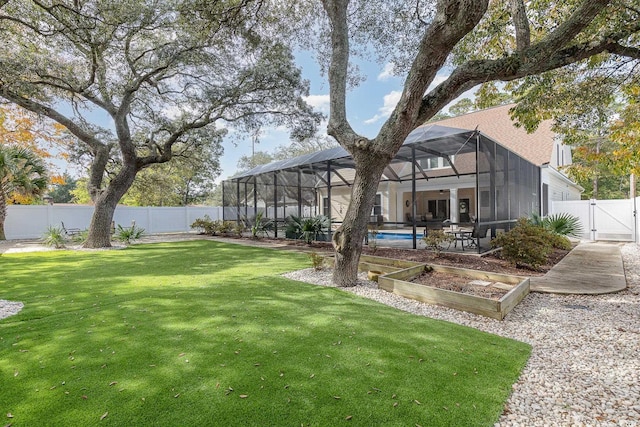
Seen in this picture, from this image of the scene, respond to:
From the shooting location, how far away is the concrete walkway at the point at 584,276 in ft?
17.4

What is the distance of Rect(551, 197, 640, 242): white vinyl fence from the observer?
39.8 ft

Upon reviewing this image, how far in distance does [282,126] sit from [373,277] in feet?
31.8

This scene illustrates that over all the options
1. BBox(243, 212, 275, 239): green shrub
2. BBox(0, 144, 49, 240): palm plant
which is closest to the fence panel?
BBox(243, 212, 275, 239): green shrub

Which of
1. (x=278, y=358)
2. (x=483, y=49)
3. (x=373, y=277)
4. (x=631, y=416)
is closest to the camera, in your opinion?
(x=631, y=416)

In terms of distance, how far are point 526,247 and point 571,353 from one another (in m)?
4.03

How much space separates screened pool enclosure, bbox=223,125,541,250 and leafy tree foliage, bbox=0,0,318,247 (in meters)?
2.87

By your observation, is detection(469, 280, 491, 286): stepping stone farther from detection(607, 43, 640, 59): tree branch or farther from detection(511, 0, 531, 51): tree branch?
detection(607, 43, 640, 59): tree branch

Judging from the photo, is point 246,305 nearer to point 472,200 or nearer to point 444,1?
point 444,1

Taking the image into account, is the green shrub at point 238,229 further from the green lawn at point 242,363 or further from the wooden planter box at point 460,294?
the wooden planter box at point 460,294

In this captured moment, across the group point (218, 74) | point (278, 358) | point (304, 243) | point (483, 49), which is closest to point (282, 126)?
point (218, 74)

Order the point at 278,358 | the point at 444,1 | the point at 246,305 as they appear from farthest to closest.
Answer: the point at 246,305 → the point at 444,1 → the point at 278,358

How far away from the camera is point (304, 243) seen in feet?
42.1

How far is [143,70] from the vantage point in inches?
469

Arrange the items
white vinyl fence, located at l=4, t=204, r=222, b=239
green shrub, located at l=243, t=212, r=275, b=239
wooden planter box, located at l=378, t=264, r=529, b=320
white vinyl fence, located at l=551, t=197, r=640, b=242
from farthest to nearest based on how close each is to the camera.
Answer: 1. white vinyl fence, located at l=4, t=204, r=222, b=239
2. green shrub, located at l=243, t=212, r=275, b=239
3. white vinyl fence, located at l=551, t=197, r=640, b=242
4. wooden planter box, located at l=378, t=264, r=529, b=320
